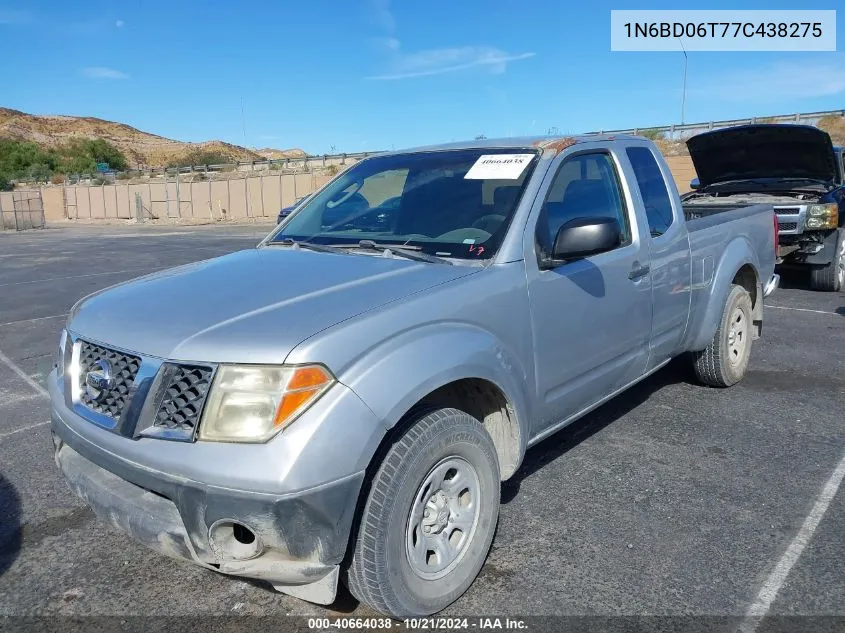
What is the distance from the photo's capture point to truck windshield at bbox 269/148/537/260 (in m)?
3.31

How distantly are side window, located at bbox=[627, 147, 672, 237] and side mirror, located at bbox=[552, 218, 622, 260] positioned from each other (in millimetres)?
1150

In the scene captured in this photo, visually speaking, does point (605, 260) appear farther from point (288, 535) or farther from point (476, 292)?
point (288, 535)

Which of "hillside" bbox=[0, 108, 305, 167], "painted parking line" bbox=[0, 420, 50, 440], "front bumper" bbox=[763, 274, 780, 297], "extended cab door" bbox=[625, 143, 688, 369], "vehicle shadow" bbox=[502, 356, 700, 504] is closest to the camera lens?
"vehicle shadow" bbox=[502, 356, 700, 504]

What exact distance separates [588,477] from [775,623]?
4.52 feet

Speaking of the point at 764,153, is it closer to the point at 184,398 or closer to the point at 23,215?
the point at 184,398

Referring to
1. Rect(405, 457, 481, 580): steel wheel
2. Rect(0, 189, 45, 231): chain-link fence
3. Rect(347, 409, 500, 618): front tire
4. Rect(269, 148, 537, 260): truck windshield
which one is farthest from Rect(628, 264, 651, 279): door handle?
Rect(0, 189, 45, 231): chain-link fence

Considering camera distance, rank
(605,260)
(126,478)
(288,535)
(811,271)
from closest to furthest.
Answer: (288,535)
(126,478)
(605,260)
(811,271)

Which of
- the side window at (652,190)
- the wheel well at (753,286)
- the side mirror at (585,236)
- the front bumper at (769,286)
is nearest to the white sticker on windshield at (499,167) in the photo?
the side mirror at (585,236)

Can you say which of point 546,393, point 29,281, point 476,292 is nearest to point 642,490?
point 546,393

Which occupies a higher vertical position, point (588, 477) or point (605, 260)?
point (605, 260)

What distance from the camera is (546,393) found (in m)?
3.27

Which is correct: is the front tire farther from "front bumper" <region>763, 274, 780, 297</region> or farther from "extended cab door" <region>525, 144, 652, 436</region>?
"front bumper" <region>763, 274, 780, 297</region>

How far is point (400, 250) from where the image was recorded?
3281 mm

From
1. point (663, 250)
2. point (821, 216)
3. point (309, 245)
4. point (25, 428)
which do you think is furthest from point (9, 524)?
point (821, 216)
